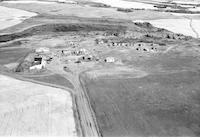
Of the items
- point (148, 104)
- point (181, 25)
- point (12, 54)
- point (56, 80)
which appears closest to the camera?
point (148, 104)

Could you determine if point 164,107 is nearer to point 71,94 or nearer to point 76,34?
point 71,94

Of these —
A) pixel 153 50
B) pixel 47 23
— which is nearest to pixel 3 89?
pixel 153 50

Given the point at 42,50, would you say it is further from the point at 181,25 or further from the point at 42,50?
the point at 181,25

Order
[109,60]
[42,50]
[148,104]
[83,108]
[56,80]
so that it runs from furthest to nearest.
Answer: [42,50] → [109,60] → [56,80] → [148,104] → [83,108]

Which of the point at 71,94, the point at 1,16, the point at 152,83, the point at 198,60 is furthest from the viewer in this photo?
the point at 1,16

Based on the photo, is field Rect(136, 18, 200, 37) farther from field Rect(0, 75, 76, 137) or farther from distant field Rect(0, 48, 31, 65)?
field Rect(0, 75, 76, 137)

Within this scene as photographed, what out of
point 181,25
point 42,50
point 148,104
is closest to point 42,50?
point 42,50

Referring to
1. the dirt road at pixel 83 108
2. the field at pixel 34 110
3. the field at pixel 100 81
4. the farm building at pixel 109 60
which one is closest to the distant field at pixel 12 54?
the field at pixel 100 81
